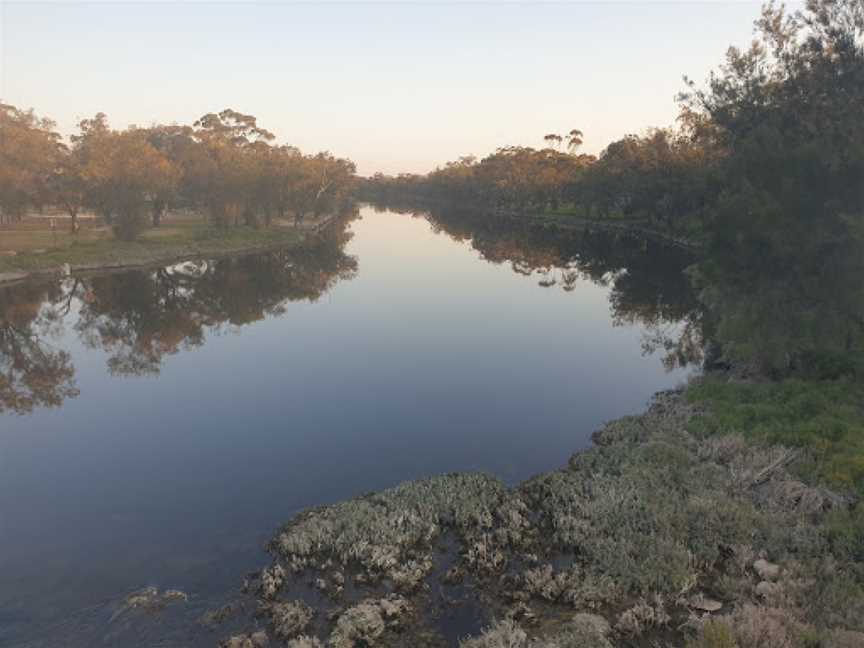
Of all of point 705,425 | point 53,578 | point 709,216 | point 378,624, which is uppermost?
point 709,216

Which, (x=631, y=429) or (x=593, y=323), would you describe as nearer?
(x=631, y=429)

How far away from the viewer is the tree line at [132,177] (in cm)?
7294

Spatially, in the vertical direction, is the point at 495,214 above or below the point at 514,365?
above

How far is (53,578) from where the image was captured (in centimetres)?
1541

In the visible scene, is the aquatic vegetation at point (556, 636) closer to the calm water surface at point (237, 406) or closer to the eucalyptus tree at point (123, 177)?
the calm water surface at point (237, 406)

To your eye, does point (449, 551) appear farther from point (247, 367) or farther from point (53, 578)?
point (247, 367)

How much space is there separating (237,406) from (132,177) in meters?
59.9

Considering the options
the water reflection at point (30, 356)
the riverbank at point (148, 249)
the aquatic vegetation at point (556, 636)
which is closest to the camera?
the aquatic vegetation at point (556, 636)

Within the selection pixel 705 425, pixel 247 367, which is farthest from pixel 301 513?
pixel 247 367

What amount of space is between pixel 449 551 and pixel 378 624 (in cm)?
369

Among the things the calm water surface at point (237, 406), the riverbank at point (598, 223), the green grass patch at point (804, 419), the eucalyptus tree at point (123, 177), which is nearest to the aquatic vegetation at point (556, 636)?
the calm water surface at point (237, 406)

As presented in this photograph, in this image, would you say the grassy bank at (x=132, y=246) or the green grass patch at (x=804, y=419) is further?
the grassy bank at (x=132, y=246)

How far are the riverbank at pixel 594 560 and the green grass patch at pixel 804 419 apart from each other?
266mm

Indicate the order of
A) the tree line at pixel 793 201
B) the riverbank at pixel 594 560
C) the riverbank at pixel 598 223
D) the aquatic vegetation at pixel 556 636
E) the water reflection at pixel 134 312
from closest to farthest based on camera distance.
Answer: the aquatic vegetation at pixel 556 636 → the riverbank at pixel 594 560 → the tree line at pixel 793 201 → the water reflection at pixel 134 312 → the riverbank at pixel 598 223
